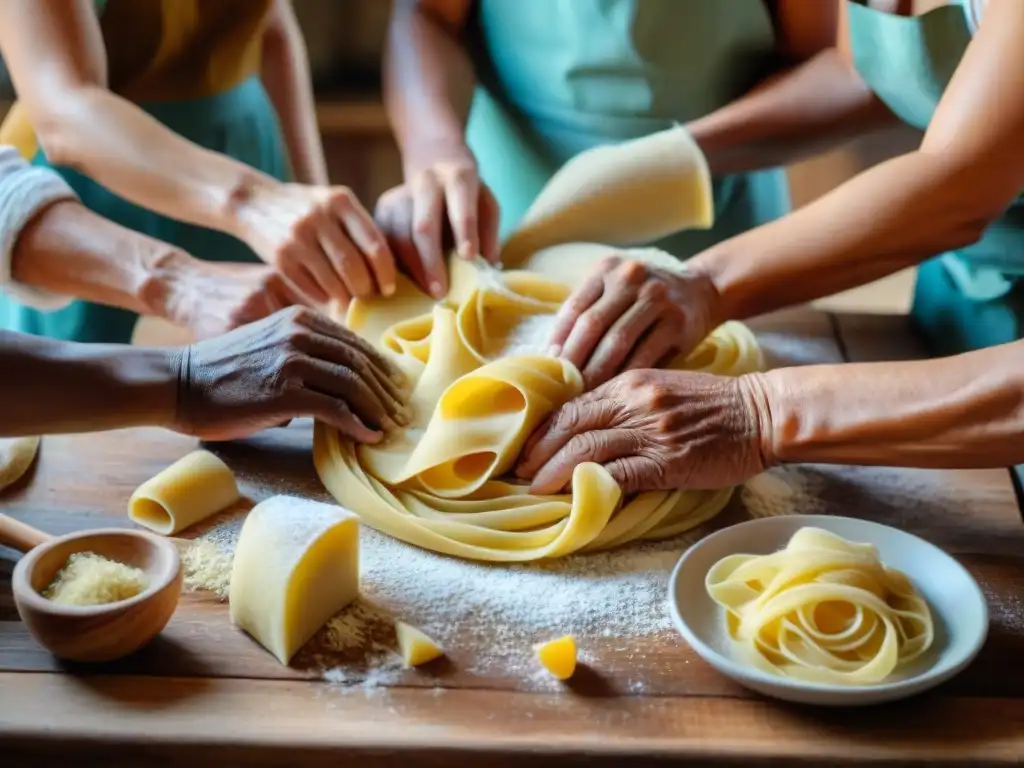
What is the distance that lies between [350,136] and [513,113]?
1820mm

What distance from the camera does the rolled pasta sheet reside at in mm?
1325

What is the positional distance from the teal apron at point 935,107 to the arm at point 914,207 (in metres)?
0.12

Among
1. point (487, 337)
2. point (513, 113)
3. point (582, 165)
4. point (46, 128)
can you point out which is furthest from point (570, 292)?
point (46, 128)

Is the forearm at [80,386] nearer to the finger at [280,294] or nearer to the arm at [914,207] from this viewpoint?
the finger at [280,294]

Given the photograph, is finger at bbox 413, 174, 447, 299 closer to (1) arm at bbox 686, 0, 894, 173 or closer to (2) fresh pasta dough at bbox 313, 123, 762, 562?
(2) fresh pasta dough at bbox 313, 123, 762, 562

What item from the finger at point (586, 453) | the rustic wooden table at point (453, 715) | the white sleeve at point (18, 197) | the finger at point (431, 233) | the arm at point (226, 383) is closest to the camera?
the rustic wooden table at point (453, 715)

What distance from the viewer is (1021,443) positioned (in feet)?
4.12

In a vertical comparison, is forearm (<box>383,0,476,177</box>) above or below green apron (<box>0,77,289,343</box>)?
above

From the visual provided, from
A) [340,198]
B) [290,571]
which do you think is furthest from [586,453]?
[340,198]

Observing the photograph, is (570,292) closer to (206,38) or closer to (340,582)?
(340,582)

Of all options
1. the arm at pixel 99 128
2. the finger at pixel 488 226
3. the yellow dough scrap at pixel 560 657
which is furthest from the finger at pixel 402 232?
the yellow dough scrap at pixel 560 657

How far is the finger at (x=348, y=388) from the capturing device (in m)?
1.41

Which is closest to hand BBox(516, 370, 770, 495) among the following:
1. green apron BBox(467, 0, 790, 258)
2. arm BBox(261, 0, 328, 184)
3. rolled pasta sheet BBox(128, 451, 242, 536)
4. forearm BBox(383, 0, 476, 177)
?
rolled pasta sheet BBox(128, 451, 242, 536)

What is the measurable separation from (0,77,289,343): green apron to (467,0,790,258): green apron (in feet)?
1.62
